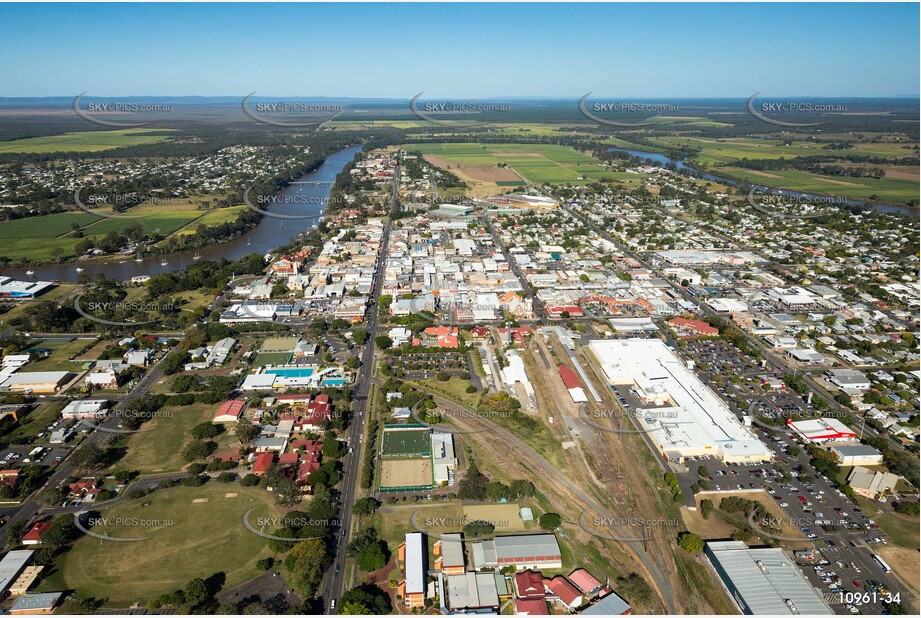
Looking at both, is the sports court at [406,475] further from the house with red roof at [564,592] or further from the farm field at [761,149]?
the farm field at [761,149]

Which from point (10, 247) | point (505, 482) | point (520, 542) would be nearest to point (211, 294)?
point (10, 247)

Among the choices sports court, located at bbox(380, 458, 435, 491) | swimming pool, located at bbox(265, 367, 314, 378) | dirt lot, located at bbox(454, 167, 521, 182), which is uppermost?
dirt lot, located at bbox(454, 167, 521, 182)

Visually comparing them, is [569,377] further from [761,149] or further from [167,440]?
[761,149]

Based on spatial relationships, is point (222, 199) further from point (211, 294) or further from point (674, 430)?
point (674, 430)

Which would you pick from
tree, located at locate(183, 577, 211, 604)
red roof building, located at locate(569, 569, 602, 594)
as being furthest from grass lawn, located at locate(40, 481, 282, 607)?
red roof building, located at locate(569, 569, 602, 594)
